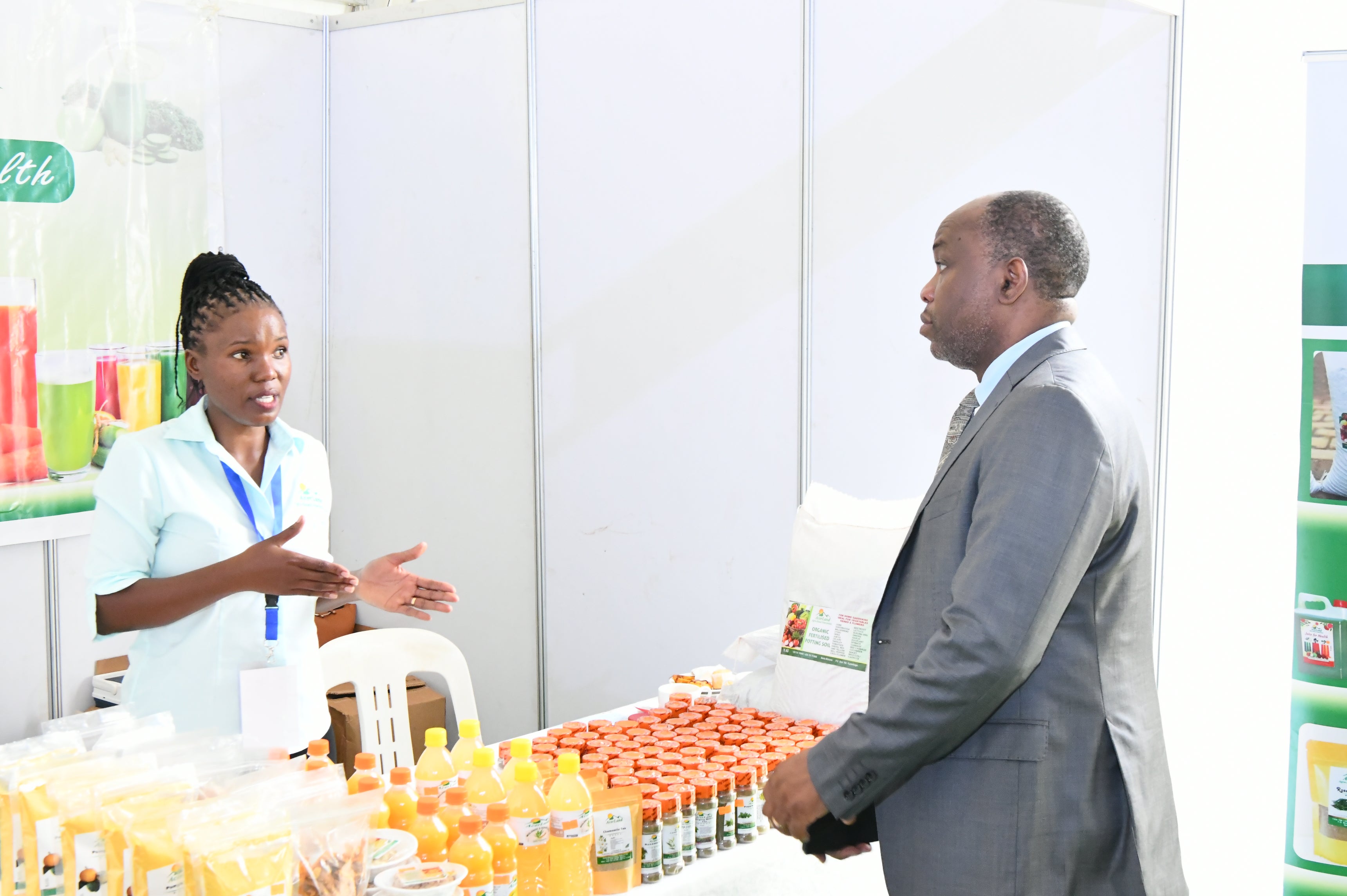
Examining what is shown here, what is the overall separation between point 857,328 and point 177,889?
2305 millimetres

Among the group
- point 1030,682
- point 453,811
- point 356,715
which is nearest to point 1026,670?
point 1030,682

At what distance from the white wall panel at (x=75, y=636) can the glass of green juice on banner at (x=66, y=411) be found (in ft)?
0.77

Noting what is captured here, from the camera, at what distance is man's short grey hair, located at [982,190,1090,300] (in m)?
1.51

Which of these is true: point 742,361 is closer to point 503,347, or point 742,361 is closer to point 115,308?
point 503,347

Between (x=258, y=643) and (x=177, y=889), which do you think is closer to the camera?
(x=177, y=889)

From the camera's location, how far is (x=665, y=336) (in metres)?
3.40

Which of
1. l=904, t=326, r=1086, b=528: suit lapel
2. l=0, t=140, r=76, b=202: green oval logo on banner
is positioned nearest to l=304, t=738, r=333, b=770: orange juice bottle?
l=904, t=326, r=1086, b=528: suit lapel

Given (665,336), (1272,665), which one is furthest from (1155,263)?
(665,336)

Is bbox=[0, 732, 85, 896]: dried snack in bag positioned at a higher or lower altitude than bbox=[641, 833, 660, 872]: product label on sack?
higher

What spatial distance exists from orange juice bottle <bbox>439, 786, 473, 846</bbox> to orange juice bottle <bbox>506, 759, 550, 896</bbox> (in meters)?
0.07

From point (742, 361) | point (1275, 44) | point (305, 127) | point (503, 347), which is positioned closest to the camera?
point (1275, 44)

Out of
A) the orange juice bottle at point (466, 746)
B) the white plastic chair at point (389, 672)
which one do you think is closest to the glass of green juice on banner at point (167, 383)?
the white plastic chair at point (389, 672)

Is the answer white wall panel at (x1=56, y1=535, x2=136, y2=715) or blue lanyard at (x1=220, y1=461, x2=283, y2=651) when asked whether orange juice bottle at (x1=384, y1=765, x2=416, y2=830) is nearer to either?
blue lanyard at (x1=220, y1=461, x2=283, y2=651)

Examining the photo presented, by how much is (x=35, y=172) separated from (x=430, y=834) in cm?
286
